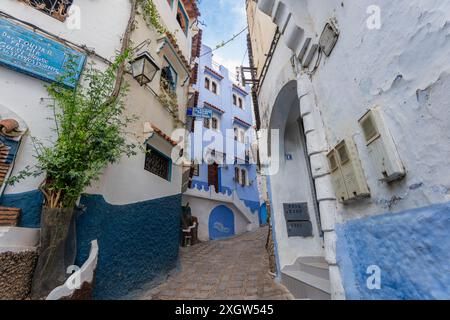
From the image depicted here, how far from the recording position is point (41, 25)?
12.4 feet

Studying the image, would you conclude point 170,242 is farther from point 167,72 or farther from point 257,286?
point 167,72

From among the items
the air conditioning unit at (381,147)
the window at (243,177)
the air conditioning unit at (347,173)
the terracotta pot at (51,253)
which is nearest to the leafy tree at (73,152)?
the terracotta pot at (51,253)

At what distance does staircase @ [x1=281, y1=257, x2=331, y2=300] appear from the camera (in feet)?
9.62

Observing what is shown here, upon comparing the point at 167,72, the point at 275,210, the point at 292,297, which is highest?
the point at 167,72

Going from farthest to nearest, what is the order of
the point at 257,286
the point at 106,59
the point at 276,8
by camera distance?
the point at 106,59, the point at 257,286, the point at 276,8

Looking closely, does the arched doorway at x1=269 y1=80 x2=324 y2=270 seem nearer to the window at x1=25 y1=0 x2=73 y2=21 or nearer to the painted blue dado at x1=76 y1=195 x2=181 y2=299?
the painted blue dado at x1=76 y1=195 x2=181 y2=299

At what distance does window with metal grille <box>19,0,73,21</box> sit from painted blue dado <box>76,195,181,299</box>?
374cm

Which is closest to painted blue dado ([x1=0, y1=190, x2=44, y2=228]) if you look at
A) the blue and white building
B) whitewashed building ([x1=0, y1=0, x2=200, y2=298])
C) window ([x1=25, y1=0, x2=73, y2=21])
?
whitewashed building ([x1=0, y1=0, x2=200, y2=298])

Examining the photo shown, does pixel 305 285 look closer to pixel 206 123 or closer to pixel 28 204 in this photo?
pixel 28 204

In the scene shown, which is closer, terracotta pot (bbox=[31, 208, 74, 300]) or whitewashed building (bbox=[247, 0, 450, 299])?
whitewashed building (bbox=[247, 0, 450, 299])

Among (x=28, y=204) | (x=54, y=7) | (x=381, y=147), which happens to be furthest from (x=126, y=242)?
(x=54, y=7)

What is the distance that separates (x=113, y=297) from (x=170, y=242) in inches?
74.8

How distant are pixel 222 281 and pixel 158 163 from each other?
3288 mm

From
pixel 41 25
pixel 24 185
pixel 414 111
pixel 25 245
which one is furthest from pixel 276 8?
pixel 25 245
